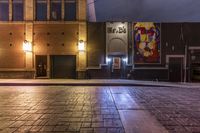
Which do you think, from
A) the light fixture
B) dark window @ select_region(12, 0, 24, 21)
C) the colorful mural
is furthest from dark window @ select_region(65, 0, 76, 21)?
the colorful mural

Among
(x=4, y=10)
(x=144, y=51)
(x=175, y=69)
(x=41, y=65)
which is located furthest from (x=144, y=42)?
(x=4, y=10)

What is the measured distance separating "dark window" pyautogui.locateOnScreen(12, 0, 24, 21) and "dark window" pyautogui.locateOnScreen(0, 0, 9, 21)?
1.95ft

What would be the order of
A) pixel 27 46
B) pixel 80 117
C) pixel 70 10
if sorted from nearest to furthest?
1. pixel 80 117
2. pixel 27 46
3. pixel 70 10

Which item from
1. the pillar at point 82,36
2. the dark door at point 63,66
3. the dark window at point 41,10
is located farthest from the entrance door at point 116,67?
the dark window at point 41,10

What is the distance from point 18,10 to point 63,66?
238 inches

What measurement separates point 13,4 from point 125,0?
1045 centimetres

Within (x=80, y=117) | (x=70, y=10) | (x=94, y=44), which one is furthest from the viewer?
(x=70, y=10)

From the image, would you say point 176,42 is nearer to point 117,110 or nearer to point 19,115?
point 117,110

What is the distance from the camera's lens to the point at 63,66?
2467 cm

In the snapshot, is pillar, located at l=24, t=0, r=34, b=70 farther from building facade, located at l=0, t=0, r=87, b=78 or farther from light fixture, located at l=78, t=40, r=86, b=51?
light fixture, located at l=78, t=40, r=86, b=51

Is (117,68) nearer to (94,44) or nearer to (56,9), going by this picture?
(94,44)

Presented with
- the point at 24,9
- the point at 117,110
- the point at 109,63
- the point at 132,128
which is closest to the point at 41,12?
the point at 24,9

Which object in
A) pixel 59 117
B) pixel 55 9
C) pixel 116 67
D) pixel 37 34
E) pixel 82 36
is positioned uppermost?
pixel 55 9

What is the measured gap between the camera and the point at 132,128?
6.24 meters
